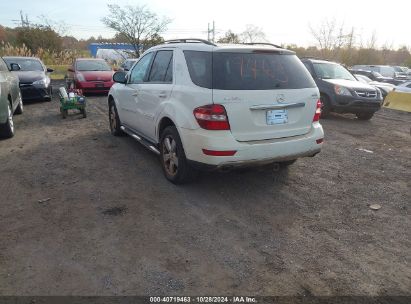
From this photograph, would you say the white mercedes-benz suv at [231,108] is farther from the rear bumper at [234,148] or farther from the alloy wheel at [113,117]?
the alloy wheel at [113,117]

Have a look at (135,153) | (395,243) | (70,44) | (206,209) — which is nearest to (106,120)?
(135,153)

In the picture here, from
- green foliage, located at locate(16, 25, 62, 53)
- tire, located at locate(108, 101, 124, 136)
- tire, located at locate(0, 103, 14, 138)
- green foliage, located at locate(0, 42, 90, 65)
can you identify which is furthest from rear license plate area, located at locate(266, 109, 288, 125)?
green foliage, located at locate(16, 25, 62, 53)

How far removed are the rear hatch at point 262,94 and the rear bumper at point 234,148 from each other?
3.3 inches

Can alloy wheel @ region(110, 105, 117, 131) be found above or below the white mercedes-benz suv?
below

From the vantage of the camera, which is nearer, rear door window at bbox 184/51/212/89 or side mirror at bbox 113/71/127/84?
rear door window at bbox 184/51/212/89

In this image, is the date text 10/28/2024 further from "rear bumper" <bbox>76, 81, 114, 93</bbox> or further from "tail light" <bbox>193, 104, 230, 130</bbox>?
"rear bumper" <bbox>76, 81, 114, 93</bbox>

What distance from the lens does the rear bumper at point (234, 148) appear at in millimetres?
3895

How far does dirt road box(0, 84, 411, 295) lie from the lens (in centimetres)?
281

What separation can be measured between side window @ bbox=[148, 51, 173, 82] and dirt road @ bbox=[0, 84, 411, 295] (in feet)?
4.56

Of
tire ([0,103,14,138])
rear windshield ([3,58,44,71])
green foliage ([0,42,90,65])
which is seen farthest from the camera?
green foliage ([0,42,90,65])

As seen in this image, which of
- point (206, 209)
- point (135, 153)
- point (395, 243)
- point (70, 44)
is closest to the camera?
point (395, 243)

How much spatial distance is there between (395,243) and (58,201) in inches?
147

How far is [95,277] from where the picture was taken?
2834mm

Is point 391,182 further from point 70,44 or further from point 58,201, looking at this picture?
point 70,44
